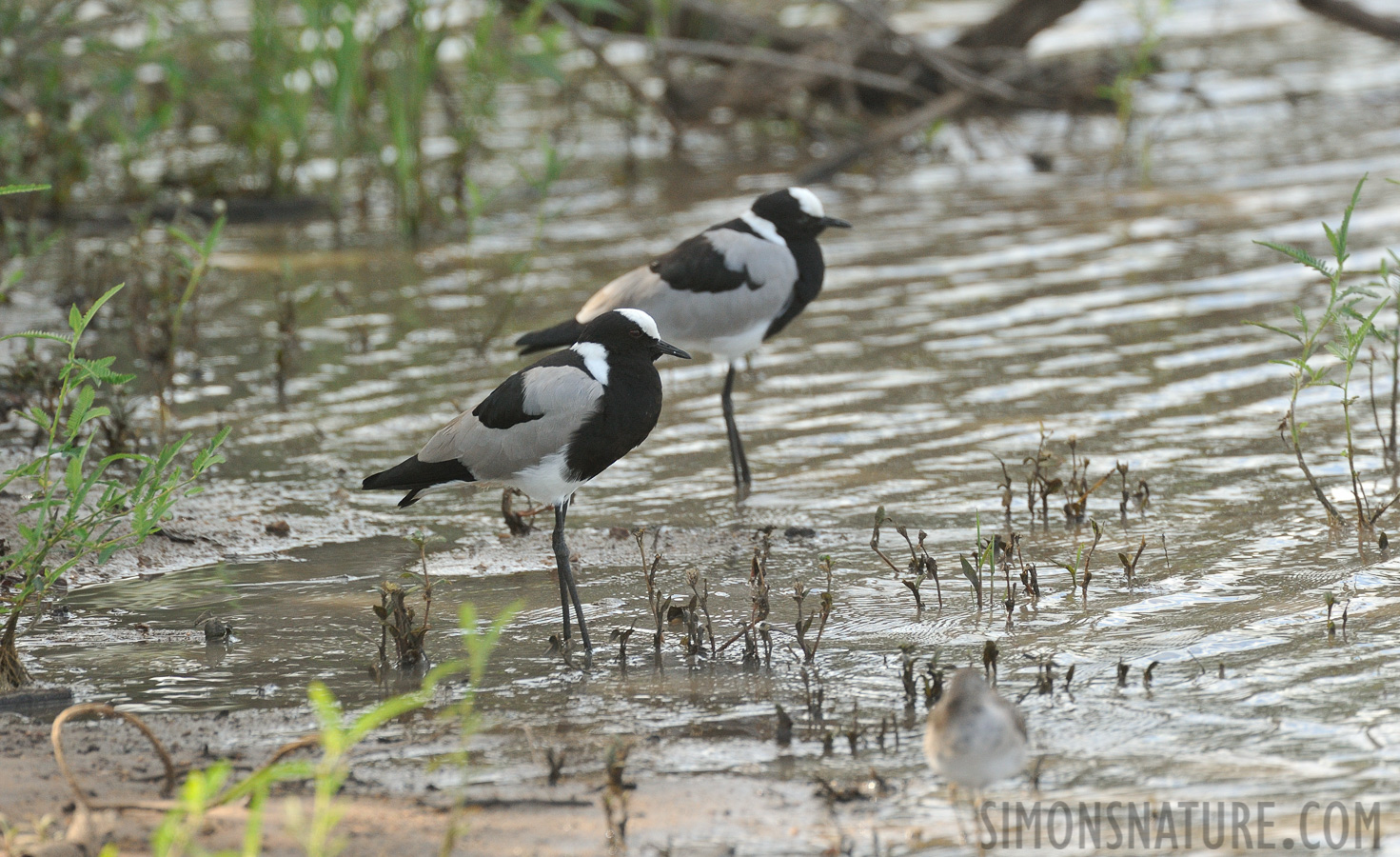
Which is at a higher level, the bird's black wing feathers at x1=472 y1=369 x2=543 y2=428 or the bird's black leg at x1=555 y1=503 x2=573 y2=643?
the bird's black wing feathers at x1=472 y1=369 x2=543 y2=428

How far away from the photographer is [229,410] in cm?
719

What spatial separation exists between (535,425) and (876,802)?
6.01ft

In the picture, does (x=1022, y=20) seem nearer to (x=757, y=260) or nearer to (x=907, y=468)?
(x=757, y=260)

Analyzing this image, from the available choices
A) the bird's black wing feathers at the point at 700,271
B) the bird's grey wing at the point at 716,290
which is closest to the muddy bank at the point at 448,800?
the bird's grey wing at the point at 716,290

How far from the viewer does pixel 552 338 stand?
6746 millimetres

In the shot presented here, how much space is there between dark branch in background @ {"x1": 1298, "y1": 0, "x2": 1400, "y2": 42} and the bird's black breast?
9.27 meters

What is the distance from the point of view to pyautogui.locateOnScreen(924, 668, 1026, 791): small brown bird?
3.27 meters

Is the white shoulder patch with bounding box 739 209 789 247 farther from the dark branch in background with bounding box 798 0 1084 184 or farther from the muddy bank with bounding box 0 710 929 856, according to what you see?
the dark branch in background with bounding box 798 0 1084 184

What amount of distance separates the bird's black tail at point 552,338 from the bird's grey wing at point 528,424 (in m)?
1.61

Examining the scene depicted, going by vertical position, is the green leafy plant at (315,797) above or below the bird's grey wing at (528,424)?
below

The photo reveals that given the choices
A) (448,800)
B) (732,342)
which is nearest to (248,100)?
(732,342)

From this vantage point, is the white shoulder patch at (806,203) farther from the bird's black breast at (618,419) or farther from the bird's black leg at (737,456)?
the bird's black breast at (618,419)

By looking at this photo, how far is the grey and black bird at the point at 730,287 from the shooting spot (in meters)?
6.66

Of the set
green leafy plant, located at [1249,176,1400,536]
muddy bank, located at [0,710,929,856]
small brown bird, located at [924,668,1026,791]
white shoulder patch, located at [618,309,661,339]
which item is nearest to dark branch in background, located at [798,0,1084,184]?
green leafy plant, located at [1249,176,1400,536]
